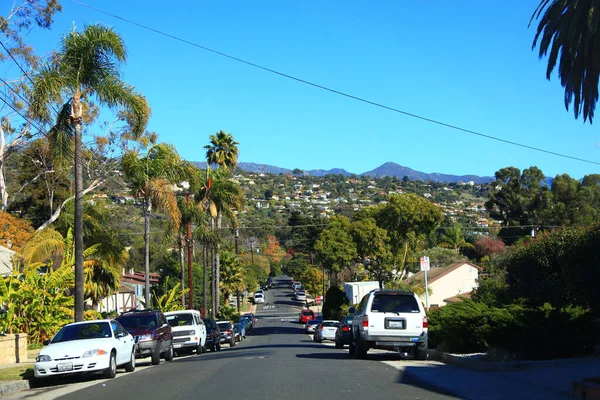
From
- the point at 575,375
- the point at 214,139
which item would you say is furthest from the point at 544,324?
the point at 214,139

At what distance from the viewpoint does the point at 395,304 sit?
62.0 feet

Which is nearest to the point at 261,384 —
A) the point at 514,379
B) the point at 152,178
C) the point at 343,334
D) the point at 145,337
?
the point at 514,379

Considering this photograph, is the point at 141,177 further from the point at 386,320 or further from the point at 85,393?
the point at 85,393

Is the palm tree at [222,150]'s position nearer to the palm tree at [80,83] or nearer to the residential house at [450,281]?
the residential house at [450,281]

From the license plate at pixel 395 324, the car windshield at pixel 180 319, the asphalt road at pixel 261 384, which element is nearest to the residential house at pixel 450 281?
the car windshield at pixel 180 319

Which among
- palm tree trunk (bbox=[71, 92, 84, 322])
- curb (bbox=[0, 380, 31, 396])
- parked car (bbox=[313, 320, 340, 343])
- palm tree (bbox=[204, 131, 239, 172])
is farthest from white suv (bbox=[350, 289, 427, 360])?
palm tree (bbox=[204, 131, 239, 172])

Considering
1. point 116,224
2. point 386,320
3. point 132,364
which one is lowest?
point 132,364

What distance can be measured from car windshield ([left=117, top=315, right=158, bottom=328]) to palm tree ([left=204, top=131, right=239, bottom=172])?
3324 centimetres

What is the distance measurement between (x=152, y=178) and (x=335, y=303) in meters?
33.2

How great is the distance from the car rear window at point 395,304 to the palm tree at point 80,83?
10.7 m

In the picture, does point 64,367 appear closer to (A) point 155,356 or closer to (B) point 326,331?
(A) point 155,356

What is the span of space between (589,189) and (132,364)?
53772 millimetres

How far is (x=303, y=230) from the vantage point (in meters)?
107

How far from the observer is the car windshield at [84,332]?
1745cm
